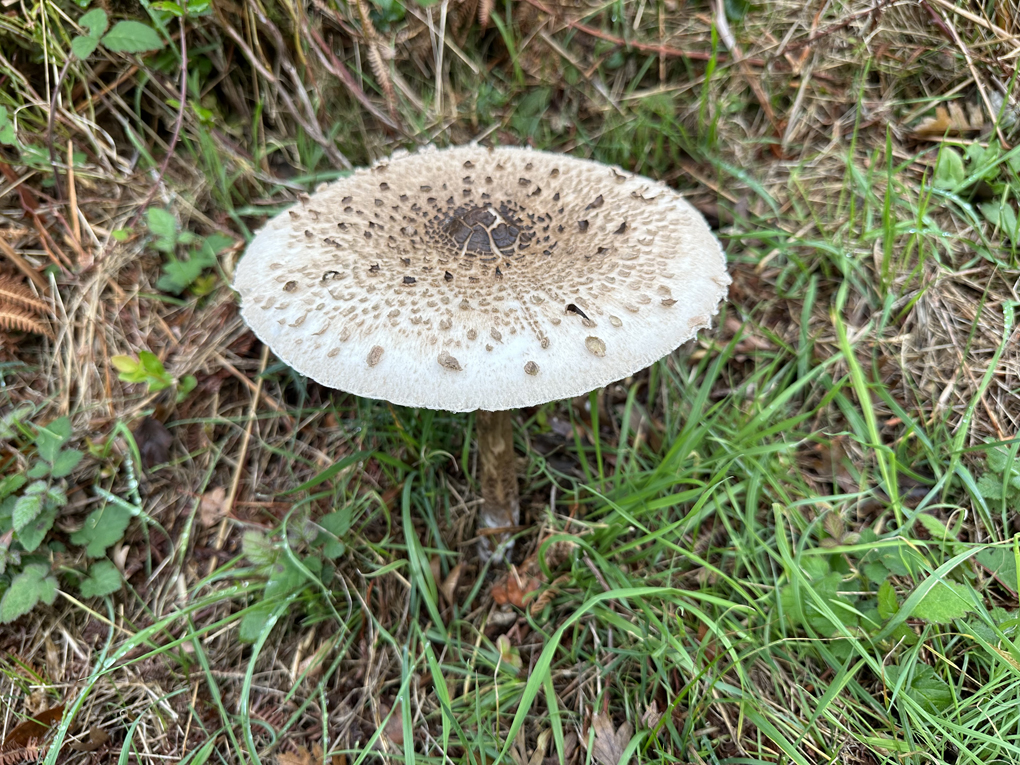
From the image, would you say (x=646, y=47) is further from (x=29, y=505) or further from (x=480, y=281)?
(x=29, y=505)

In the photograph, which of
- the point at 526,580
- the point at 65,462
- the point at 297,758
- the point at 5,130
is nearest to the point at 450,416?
the point at 526,580

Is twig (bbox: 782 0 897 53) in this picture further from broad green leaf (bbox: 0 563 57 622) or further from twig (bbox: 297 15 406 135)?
broad green leaf (bbox: 0 563 57 622)

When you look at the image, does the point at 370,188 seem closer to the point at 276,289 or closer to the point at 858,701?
the point at 276,289

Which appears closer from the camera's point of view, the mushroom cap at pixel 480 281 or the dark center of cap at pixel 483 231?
the mushroom cap at pixel 480 281

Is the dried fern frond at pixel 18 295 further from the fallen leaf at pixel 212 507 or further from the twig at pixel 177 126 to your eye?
the fallen leaf at pixel 212 507

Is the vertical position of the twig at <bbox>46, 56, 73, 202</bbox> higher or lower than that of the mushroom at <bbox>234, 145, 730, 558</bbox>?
higher

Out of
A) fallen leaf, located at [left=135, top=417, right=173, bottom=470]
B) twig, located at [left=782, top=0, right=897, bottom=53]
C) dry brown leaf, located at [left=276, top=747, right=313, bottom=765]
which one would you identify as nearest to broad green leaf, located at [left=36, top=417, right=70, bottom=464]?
fallen leaf, located at [left=135, top=417, right=173, bottom=470]

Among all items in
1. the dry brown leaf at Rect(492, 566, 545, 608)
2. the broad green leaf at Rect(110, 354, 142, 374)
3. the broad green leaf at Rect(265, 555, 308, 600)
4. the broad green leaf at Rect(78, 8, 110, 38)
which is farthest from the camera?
the broad green leaf at Rect(78, 8, 110, 38)

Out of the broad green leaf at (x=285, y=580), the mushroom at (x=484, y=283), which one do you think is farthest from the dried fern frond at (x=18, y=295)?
the broad green leaf at (x=285, y=580)
